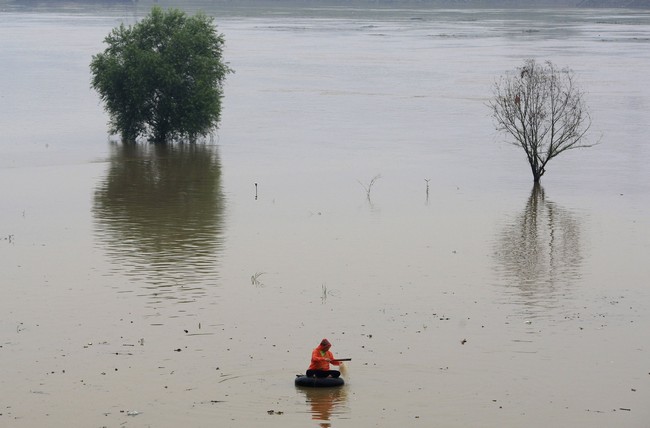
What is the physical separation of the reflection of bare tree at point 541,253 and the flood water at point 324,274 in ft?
0.56

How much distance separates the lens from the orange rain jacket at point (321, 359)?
28312 millimetres

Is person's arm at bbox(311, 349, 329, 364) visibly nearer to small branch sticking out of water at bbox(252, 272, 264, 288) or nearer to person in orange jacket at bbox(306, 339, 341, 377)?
person in orange jacket at bbox(306, 339, 341, 377)

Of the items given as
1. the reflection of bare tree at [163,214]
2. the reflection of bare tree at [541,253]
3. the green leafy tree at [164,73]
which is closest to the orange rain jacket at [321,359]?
the reflection of bare tree at [163,214]

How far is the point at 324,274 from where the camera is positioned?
43.8 m

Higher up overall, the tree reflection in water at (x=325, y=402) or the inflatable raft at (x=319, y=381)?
the inflatable raft at (x=319, y=381)

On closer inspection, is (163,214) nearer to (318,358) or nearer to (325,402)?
(318,358)

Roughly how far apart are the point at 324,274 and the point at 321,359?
15.5 metres

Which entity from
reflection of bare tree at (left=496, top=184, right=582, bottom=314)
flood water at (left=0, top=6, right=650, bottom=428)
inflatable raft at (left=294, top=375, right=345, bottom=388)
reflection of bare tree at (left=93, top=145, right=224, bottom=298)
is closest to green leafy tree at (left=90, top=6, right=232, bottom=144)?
reflection of bare tree at (left=93, top=145, right=224, bottom=298)

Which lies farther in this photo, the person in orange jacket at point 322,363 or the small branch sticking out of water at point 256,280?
the small branch sticking out of water at point 256,280

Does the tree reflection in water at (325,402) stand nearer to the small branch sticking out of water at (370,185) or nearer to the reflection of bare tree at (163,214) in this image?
the reflection of bare tree at (163,214)

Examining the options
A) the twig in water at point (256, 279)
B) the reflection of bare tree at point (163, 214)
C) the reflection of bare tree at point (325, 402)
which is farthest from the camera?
the reflection of bare tree at point (163, 214)

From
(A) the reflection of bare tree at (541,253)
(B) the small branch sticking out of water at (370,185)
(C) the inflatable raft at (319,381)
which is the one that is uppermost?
(B) the small branch sticking out of water at (370,185)

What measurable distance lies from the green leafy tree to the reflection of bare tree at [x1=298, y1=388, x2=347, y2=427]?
51.9 meters

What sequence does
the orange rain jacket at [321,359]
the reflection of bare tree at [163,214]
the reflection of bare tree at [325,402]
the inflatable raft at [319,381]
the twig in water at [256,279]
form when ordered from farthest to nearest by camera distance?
the reflection of bare tree at [163,214]
the twig in water at [256,279]
the inflatable raft at [319,381]
the orange rain jacket at [321,359]
the reflection of bare tree at [325,402]
